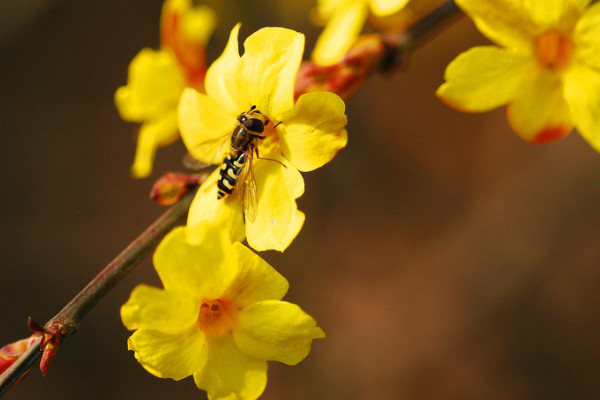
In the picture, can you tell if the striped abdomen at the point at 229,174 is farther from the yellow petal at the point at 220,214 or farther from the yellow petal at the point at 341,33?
the yellow petal at the point at 341,33

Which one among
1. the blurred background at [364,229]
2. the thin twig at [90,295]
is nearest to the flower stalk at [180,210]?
the thin twig at [90,295]

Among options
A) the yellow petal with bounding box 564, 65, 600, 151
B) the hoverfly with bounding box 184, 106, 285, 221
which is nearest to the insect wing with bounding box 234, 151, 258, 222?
the hoverfly with bounding box 184, 106, 285, 221

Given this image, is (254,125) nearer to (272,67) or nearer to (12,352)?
(272,67)

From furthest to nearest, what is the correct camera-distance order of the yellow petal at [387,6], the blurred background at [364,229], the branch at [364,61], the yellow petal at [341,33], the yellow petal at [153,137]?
the blurred background at [364,229] < the yellow petal at [153,137] < the yellow petal at [341,33] < the branch at [364,61] < the yellow petal at [387,6]

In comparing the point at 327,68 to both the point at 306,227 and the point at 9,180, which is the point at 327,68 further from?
the point at 9,180

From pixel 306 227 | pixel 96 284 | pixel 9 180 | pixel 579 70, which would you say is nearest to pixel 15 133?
pixel 9 180

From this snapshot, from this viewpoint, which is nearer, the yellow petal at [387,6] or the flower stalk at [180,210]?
the flower stalk at [180,210]

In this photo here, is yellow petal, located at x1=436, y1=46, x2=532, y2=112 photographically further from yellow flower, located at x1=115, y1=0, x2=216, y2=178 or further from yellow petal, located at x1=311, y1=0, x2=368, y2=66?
yellow flower, located at x1=115, y1=0, x2=216, y2=178
